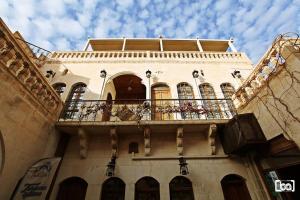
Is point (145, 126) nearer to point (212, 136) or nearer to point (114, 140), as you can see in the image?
point (114, 140)

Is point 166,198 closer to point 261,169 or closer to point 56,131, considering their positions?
point 261,169

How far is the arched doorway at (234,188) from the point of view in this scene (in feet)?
17.4

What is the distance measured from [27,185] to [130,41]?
10814mm

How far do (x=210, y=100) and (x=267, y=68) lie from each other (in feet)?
9.67

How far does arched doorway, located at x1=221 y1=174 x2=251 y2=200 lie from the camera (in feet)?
17.4

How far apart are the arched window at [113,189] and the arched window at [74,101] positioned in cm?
316

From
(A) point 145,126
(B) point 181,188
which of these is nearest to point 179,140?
(A) point 145,126

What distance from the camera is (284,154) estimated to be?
172 inches

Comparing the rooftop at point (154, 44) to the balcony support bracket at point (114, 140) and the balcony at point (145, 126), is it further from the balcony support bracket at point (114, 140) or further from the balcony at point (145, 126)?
the balcony support bracket at point (114, 140)

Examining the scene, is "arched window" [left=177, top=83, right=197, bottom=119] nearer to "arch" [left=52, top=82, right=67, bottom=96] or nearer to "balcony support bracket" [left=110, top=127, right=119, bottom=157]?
"balcony support bracket" [left=110, top=127, right=119, bottom=157]

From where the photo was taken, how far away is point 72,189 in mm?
5469

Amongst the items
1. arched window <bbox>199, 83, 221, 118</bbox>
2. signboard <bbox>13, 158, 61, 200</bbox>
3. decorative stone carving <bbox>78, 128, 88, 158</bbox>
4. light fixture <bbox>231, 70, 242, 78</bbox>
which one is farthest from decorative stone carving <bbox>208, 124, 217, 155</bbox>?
signboard <bbox>13, 158, 61, 200</bbox>

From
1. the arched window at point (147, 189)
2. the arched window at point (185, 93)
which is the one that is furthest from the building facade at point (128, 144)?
the arched window at point (185, 93)

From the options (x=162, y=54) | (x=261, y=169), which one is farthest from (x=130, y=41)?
(x=261, y=169)
